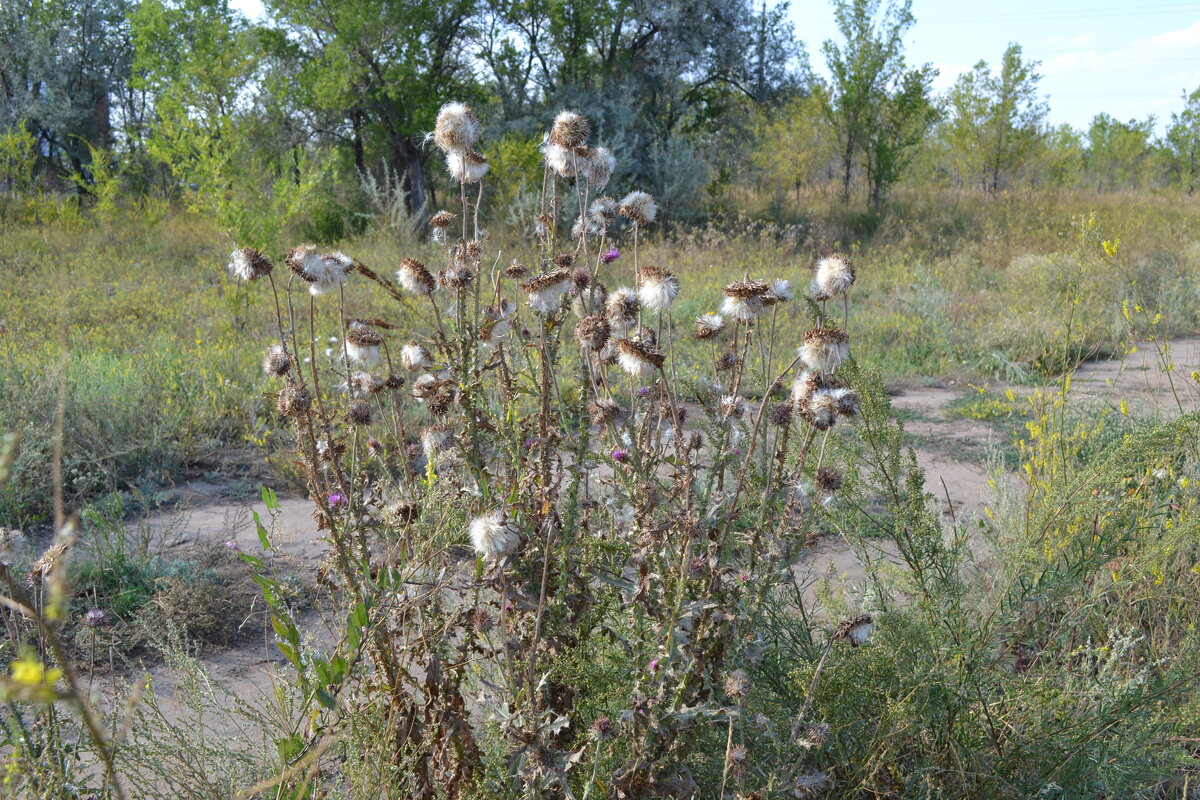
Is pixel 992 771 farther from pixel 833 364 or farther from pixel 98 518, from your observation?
pixel 98 518

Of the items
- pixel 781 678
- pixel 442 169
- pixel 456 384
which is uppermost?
pixel 442 169

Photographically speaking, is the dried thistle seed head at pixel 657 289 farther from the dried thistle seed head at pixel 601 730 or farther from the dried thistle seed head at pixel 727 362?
the dried thistle seed head at pixel 601 730

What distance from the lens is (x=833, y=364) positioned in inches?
68.8

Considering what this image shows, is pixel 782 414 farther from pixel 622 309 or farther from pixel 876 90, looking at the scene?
pixel 876 90

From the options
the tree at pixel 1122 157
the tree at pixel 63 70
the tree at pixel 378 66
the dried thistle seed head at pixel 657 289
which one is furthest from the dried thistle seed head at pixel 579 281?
the tree at pixel 1122 157

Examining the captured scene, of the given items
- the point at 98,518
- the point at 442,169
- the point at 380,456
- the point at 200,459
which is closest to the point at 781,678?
the point at 380,456

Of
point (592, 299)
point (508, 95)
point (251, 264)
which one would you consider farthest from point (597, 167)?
point (508, 95)

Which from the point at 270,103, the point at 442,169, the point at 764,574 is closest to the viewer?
the point at 764,574

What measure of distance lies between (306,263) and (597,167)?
734mm

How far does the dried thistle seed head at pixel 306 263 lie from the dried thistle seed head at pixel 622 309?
0.61 metres

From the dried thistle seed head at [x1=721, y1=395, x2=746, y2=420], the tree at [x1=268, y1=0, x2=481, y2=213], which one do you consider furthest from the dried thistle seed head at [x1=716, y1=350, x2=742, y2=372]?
the tree at [x1=268, y1=0, x2=481, y2=213]

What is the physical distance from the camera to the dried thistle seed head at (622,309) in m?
1.70

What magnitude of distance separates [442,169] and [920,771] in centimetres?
2057

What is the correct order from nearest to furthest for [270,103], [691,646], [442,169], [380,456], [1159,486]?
1. [691,646]
2. [380,456]
3. [1159,486]
4. [270,103]
5. [442,169]
